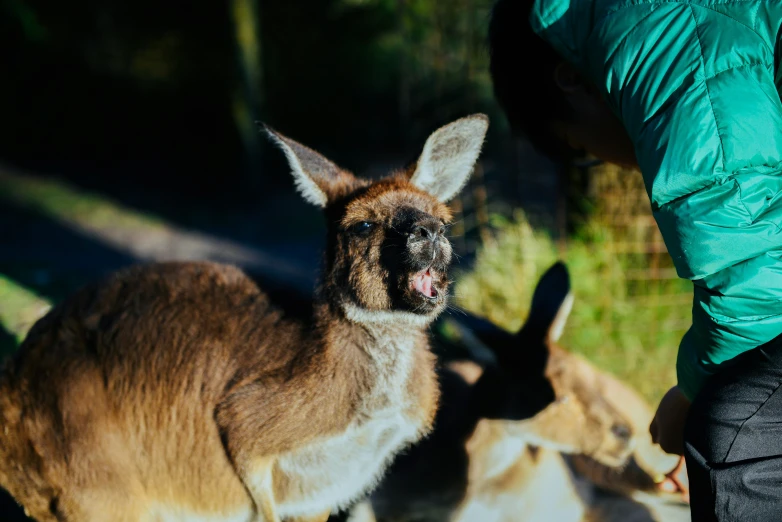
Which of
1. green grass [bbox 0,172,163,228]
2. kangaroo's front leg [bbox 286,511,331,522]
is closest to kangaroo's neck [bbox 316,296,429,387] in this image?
kangaroo's front leg [bbox 286,511,331,522]

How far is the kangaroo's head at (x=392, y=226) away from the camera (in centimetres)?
288

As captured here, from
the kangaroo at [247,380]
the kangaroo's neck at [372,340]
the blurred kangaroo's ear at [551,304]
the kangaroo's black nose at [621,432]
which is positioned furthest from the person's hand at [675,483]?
the kangaroo's neck at [372,340]

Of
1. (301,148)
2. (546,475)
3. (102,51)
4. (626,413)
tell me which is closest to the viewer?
(301,148)

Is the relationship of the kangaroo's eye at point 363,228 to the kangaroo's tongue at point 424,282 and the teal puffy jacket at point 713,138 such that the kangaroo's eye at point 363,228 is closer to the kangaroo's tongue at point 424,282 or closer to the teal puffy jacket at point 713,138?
the kangaroo's tongue at point 424,282

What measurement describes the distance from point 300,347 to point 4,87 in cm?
1072

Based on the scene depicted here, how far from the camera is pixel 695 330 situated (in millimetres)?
2557

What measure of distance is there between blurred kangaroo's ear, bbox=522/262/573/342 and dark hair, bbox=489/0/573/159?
87 cm

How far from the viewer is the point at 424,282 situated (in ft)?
9.55

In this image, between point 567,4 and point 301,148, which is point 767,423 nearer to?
point 567,4

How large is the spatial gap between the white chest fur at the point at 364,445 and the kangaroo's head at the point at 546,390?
2.62ft

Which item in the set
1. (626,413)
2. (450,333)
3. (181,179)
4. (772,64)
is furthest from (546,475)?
(181,179)

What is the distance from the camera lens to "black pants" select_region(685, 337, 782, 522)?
239 centimetres

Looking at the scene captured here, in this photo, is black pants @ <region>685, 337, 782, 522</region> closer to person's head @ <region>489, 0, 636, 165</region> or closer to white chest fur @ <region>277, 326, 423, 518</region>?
person's head @ <region>489, 0, 636, 165</region>

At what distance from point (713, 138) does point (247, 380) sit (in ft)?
6.40
